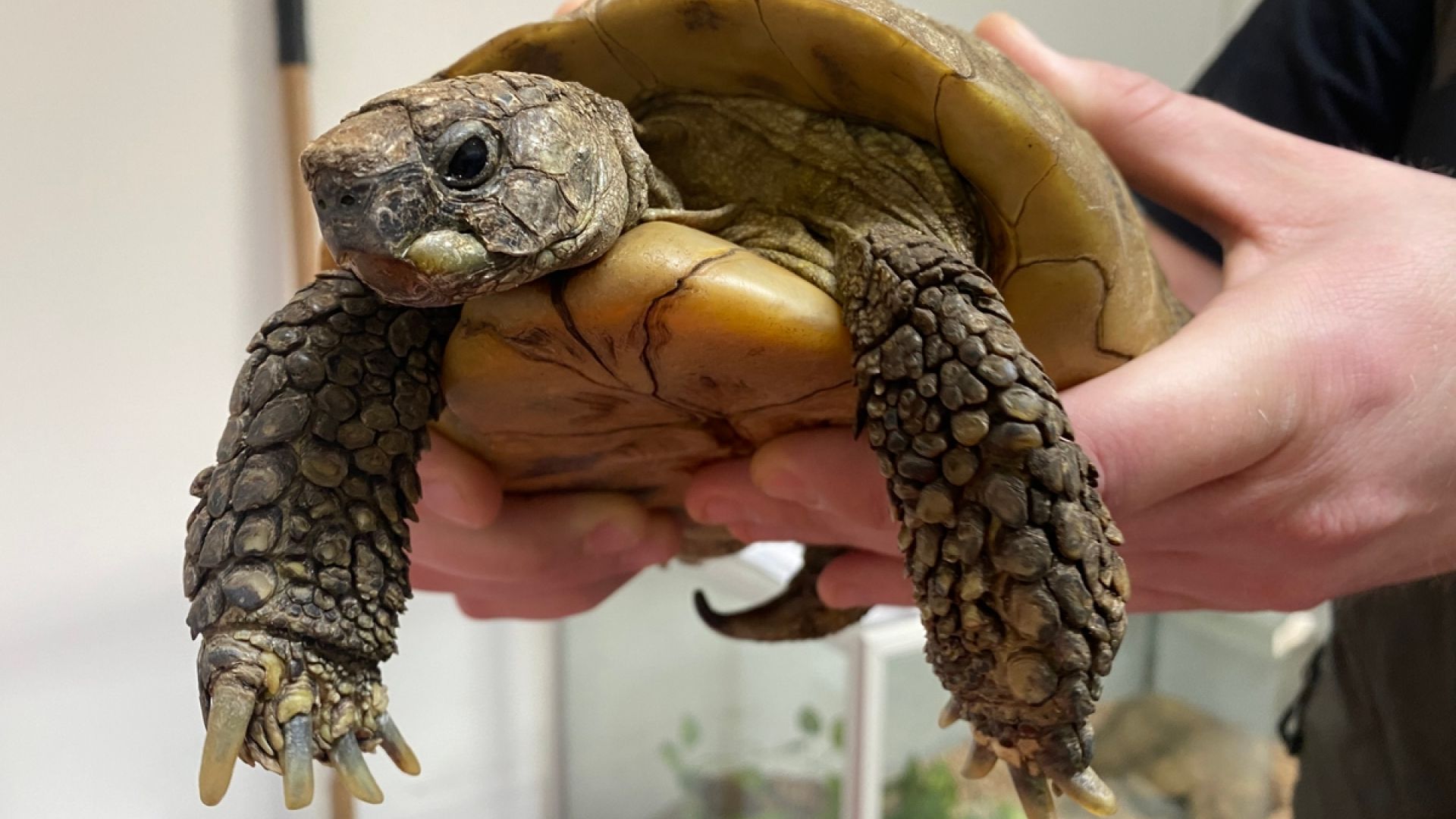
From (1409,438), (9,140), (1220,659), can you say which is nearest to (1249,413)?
(1409,438)

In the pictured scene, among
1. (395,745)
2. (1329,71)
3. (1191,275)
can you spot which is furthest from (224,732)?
(1329,71)

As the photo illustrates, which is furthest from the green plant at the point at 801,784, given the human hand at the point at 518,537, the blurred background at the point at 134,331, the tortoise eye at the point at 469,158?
the tortoise eye at the point at 469,158

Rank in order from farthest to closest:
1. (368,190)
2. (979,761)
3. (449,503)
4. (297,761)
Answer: (449,503), (979,761), (297,761), (368,190)

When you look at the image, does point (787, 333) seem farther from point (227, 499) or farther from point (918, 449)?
point (227, 499)

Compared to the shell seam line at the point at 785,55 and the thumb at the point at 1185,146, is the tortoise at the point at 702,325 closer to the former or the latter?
the shell seam line at the point at 785,55

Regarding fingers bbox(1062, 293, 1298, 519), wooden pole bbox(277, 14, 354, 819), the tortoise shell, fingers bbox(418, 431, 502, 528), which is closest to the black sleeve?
the tortoise shell

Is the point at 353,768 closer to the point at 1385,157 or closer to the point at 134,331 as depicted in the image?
the point at 134,331
